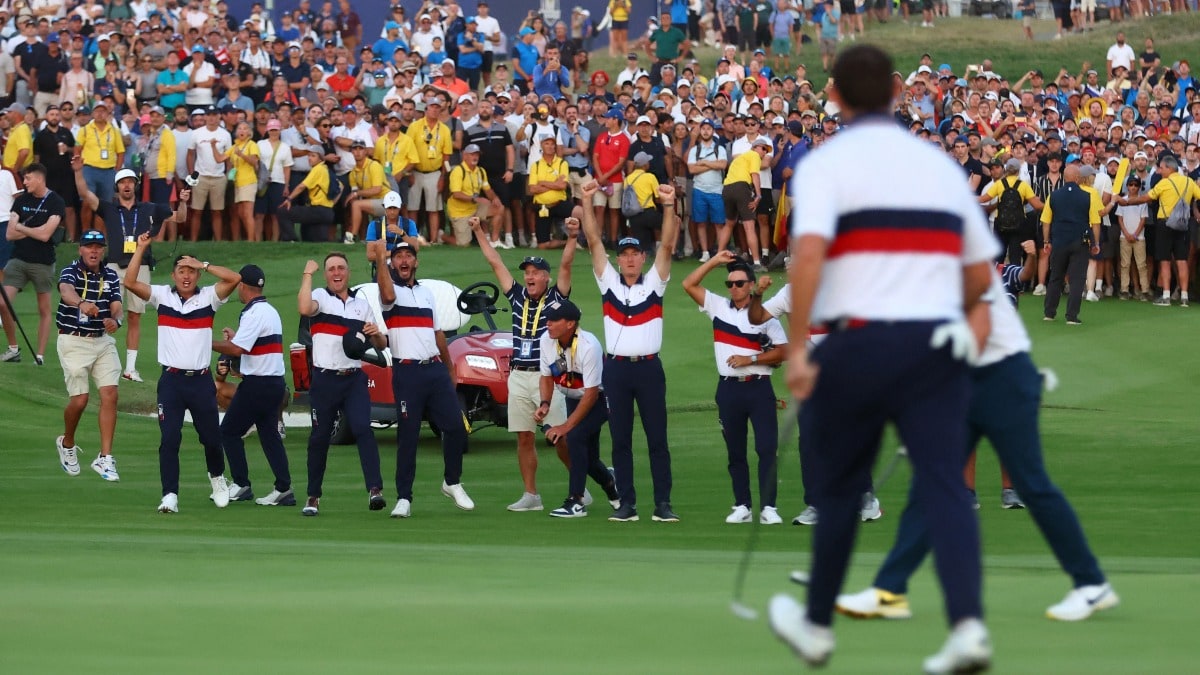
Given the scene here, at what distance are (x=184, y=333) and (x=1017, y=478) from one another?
347 inches

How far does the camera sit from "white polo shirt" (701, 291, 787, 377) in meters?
13.1

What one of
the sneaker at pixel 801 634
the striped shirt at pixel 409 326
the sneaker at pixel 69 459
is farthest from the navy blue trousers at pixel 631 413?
the sneaker at pixel 801 634

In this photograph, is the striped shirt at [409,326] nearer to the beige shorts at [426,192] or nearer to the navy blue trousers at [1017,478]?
the navy blue trousers at [1017,478]

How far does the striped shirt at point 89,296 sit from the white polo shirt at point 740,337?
5.85 meters

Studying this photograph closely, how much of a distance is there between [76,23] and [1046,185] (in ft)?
55.0

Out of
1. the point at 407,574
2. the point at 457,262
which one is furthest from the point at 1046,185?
the point at 407,574

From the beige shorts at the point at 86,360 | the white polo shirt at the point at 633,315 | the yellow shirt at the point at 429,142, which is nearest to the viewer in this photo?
the white polo shirt at the point at 633,315

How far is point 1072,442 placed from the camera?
16.9 m

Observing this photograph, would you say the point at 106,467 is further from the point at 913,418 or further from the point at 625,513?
the point at 913,418

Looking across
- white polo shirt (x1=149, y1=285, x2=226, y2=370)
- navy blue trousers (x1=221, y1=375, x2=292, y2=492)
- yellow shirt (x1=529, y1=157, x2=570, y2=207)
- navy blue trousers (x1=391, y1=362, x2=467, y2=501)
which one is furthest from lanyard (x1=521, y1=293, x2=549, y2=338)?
yellow shirt (x1=529, y1=157, x2=570, y2=207)

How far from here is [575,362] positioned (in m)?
13.9

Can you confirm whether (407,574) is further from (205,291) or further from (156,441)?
(156,441)

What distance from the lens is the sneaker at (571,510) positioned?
540 inches

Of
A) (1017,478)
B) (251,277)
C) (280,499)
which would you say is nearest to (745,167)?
(251,277)
